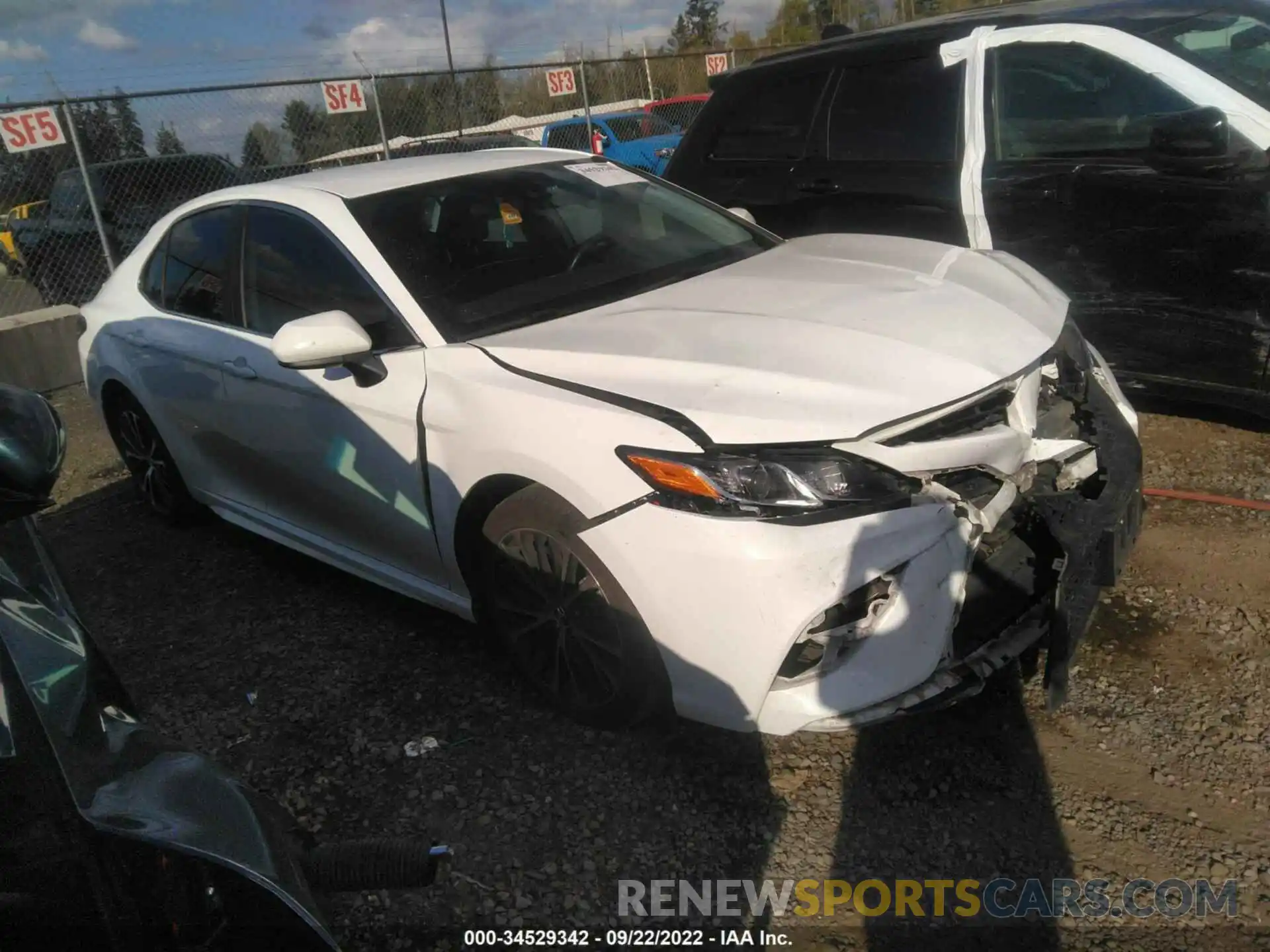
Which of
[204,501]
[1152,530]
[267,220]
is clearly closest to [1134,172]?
[1152,530]

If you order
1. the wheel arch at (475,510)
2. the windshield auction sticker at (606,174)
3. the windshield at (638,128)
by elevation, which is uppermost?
the windshield at (638,128)

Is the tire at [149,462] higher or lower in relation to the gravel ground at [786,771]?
higher

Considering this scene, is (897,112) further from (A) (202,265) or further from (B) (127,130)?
(B) (127,130)

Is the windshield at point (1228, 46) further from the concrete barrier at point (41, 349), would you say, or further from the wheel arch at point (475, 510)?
the concrete barrier at point (41, 349)

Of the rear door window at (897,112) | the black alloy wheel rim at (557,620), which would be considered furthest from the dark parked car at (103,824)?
the rear door window at (897,112)

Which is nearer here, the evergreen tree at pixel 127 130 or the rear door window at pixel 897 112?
the rear door window at pixel 897 112

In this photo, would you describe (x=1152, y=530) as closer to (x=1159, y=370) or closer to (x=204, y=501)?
(x=1159, y=370)

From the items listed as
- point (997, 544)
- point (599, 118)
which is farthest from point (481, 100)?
point (997, 544)

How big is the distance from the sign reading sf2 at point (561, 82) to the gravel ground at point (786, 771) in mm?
10460

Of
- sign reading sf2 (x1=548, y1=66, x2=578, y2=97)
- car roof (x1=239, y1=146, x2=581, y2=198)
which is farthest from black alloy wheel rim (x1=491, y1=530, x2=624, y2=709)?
sign reading sf2 (x1=548, y1=66, x2=578, y2=97)

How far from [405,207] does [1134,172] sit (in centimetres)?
279

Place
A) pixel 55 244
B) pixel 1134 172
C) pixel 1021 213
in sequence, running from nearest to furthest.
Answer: pixel 1134 172
pixel 1021 213
pixel 55 244

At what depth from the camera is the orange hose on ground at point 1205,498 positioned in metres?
3.76

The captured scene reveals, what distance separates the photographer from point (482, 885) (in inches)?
98.3
